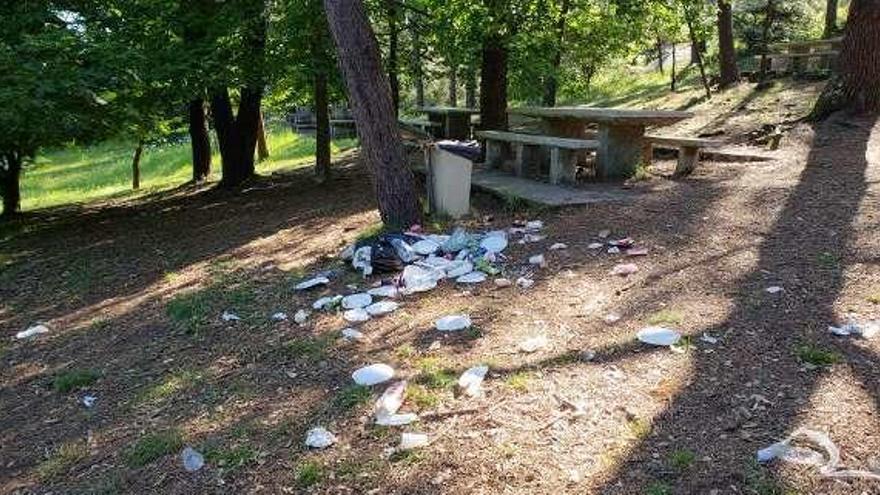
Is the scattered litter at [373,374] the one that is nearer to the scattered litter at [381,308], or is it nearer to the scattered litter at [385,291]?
the scattered litter at [381,308]

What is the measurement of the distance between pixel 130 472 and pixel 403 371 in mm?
1446

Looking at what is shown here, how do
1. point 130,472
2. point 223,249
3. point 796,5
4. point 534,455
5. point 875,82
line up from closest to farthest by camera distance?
point 534,455 < point 130,472 < point 223,249 < point 875,82 < point 796,5

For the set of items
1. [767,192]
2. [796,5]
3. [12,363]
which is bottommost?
[12,363]

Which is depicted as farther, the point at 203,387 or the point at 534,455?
the point at 203,387

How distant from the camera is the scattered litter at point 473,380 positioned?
3885 millimetres

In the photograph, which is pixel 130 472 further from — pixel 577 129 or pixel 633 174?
pixel 577 129

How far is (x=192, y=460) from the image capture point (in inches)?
145

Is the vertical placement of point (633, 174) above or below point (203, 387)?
above

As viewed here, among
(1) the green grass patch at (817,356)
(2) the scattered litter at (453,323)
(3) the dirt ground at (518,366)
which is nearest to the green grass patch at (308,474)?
(3) the dirt ground at (518,366)

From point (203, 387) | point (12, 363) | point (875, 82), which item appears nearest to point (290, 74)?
point (12, 363)

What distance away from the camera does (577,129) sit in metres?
10.0

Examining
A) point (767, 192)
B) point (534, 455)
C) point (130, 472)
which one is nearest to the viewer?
point (534, 455)

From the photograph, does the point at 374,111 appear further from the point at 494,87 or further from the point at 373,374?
the point at 494,87

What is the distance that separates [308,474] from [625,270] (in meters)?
2.85
